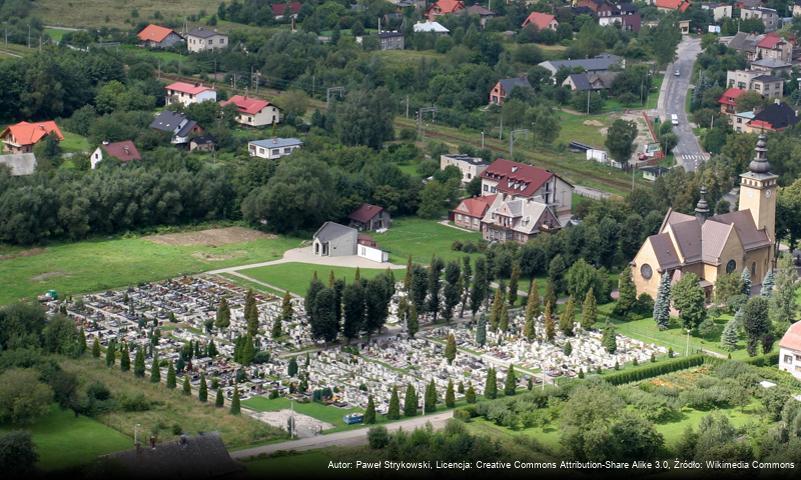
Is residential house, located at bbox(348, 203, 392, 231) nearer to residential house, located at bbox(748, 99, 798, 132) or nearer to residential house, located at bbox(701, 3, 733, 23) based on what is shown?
residential house, located at bbox(748, 99, 798, 132)

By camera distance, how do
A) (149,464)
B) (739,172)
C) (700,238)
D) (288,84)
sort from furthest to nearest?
(288,84), (739,172), (700,238), (149,464)

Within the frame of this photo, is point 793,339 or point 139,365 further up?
point 793,339

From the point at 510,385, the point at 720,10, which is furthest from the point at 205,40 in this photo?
the point at 510,385

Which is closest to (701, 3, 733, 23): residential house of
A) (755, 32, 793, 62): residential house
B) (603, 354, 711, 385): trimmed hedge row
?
(755, 32, 793, 62): residential house

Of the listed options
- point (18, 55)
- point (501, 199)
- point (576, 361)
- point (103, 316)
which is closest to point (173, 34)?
point (18, 55)

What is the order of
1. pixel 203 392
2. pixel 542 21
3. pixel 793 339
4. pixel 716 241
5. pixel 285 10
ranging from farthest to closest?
pixel 285 10 < pixel 542 21 < pixel 716 241 < pixel 793 339 < pixel 203 392

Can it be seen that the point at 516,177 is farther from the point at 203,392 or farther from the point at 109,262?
the point at 203,392

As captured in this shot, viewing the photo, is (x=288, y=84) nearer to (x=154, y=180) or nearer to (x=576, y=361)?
(x=154, y=180)
